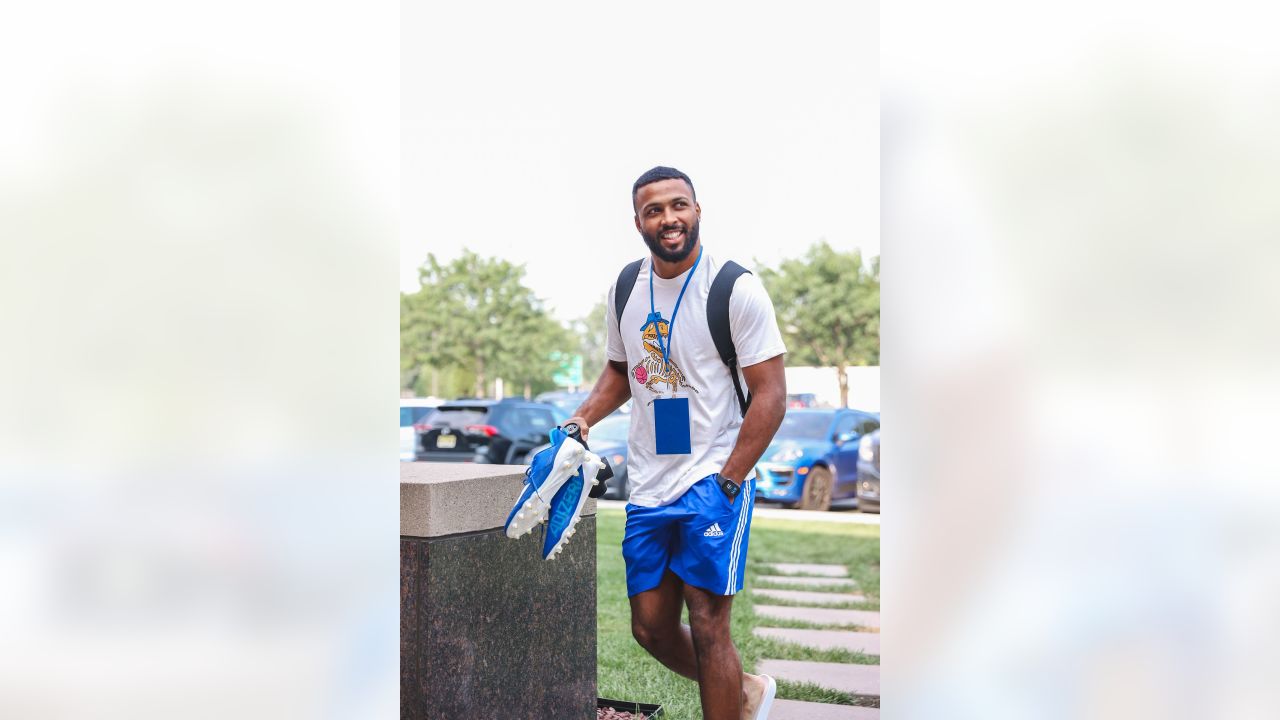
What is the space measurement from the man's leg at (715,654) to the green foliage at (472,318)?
1534 inches

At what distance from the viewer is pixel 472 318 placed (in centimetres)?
4244

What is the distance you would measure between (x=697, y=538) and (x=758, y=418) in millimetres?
391

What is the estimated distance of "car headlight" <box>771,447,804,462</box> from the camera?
14.2 m

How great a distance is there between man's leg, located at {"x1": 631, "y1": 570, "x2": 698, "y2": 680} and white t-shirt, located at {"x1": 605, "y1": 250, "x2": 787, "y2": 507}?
292 millimetres

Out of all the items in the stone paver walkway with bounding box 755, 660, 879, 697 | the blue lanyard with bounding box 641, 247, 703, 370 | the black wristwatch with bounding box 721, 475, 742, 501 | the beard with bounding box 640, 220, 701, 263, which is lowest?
the stone paver walkway with bounding box 755, 660, 879, 697

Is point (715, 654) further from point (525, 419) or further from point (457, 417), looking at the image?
point (457, 417)

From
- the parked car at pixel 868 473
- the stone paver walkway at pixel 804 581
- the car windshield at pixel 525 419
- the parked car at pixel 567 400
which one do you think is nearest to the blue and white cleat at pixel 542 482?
the stone paver walkway at pixel 804 581

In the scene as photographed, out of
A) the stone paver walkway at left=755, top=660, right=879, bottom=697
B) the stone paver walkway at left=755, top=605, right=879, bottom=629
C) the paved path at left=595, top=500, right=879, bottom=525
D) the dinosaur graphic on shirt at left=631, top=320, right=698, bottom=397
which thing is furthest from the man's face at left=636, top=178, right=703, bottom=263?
the paved path at left=595, top=500, right=879, bottom=525

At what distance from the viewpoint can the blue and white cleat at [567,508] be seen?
127 inches

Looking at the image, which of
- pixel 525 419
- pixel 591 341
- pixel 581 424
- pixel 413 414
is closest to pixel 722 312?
pixel 581 424

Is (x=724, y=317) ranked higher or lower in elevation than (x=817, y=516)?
higher
